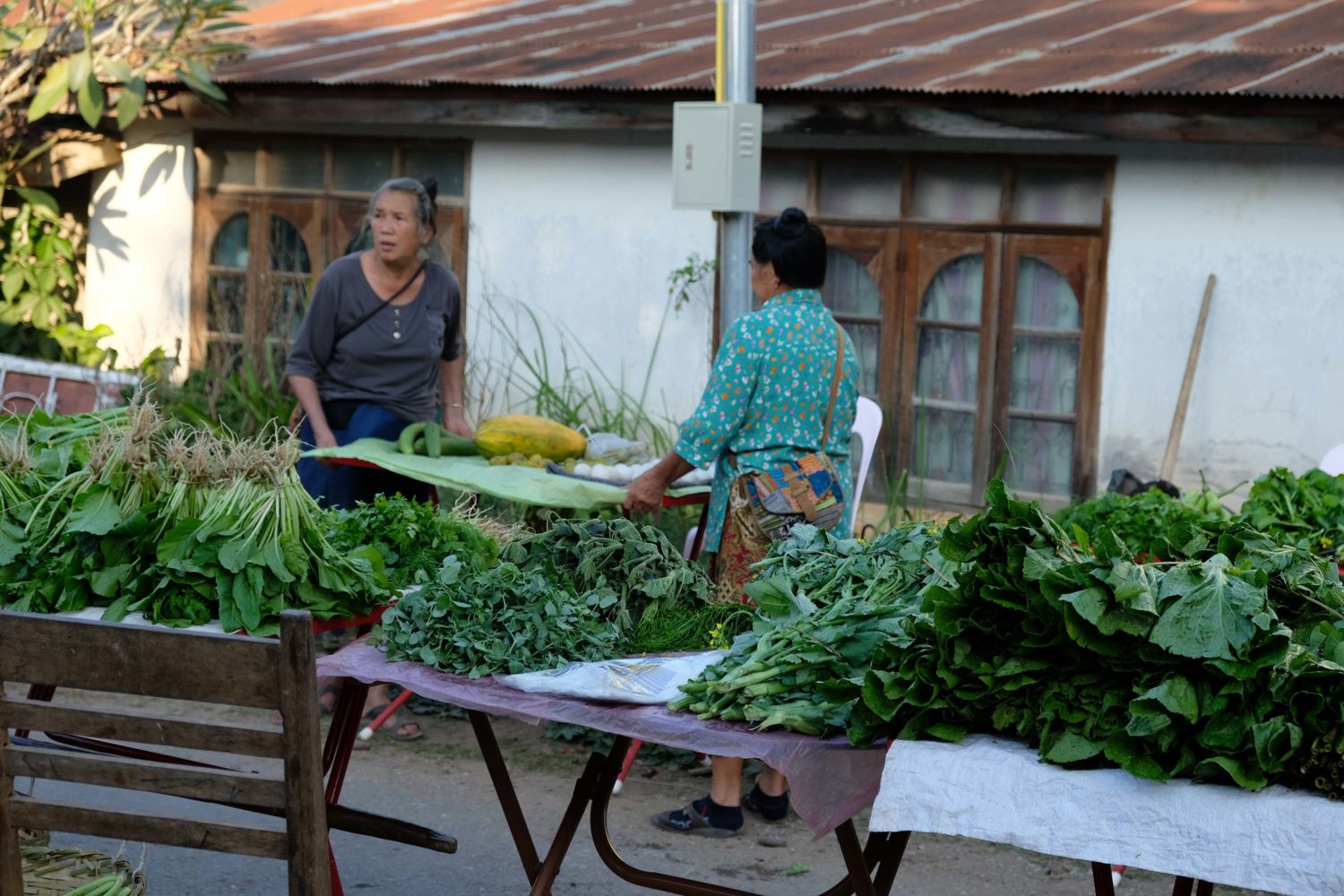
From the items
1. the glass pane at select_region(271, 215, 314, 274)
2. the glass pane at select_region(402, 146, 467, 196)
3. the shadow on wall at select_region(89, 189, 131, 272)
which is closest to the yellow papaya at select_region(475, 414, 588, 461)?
the glass pane at select_region(402, 146, 467, 196)

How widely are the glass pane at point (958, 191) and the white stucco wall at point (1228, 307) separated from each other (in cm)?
68

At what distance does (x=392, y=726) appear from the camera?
6.15m

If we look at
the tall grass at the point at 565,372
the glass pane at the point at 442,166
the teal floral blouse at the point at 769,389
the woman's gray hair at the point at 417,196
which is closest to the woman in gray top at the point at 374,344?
the woman's gray hair at the point at 417,196

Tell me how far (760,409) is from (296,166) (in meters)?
6.32

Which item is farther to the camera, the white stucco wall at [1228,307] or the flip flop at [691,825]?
the white stucco wall at [1228,307]

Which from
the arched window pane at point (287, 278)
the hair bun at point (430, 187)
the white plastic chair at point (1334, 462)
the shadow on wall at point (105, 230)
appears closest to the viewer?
the hair bun at point (430, 187)

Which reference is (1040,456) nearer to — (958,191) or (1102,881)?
(958,191)

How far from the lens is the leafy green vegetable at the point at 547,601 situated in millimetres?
3383

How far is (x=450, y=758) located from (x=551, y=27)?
18.9ft

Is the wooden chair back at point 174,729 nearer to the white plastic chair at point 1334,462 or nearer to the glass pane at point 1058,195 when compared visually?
the white plastic chair at point 1334,462

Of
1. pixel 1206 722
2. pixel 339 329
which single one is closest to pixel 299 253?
pixel 339 329

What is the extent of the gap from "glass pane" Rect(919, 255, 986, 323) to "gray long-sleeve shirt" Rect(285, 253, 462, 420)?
11.2 feet

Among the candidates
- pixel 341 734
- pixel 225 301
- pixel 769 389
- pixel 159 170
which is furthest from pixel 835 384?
pixel 159 170

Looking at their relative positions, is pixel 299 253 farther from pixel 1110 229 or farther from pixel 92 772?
pixel 92 772
